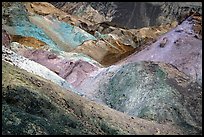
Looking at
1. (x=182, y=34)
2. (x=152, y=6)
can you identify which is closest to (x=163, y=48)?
(x=182, y=34)

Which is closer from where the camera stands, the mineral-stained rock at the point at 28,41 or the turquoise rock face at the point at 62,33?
the mineral-stained rock at the point at 28,41

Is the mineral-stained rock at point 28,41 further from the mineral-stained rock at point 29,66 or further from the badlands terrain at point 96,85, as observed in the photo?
the mineral-stained rock at point 29,66

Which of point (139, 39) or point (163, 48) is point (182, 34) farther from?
point (139, 39)

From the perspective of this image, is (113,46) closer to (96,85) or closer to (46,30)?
(46,30)

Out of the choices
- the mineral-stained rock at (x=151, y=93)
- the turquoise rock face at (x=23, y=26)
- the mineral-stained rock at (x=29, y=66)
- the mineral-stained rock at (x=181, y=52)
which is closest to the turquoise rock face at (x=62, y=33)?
the turquoise rock face at (x=23, y=26)

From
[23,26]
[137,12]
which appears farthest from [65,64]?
[137,12]
